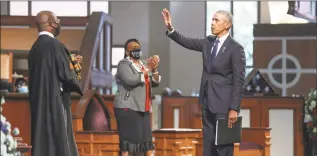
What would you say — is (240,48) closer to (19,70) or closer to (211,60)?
(211,60)

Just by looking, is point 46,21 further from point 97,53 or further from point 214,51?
point 97,53

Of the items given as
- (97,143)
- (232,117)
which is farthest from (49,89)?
(97,143)

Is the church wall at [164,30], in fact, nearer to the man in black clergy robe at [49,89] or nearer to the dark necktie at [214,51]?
the man in black clergy robe at [49,89]

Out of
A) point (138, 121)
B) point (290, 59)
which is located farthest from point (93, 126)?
point (290, 59)

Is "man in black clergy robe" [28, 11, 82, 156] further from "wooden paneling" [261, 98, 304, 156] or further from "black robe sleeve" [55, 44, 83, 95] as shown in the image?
"wooden paneling" [261, 98, 304, 156]

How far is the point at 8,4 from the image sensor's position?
20656 millimetres

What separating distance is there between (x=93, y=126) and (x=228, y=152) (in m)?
2.96

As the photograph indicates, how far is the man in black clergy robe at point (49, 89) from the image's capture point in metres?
6.77

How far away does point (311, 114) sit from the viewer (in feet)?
30.8

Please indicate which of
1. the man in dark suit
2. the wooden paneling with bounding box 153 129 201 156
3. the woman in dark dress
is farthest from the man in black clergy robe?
the wooden paneling with bounding box 153 129 201 156

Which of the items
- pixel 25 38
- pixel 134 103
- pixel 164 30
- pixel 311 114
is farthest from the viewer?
pixel 164 30

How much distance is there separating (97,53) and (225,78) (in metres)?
6.17

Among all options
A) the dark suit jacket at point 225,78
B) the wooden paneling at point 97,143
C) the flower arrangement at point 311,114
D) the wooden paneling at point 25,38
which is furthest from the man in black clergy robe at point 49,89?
the wooden paneling at point 25,38

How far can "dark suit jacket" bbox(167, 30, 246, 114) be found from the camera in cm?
632
